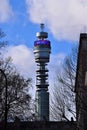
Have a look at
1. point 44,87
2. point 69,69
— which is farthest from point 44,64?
point 69,69

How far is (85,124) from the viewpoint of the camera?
6034cm

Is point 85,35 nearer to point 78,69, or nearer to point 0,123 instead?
point 78,69

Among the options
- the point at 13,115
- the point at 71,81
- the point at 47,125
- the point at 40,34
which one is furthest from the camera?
the point at 40,34

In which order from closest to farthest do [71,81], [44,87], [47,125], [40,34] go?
[71,81]
[47,125]
[44,87]
[40,34]

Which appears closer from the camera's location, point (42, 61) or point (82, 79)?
point (82, 79)

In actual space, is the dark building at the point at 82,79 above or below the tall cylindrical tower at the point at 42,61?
below

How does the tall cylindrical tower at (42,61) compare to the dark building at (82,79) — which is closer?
the dark building at (82,79)

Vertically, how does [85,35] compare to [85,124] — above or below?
above

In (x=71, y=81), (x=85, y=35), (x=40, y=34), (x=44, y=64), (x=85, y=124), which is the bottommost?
(x=85, y=124)

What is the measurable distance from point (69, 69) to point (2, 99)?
900 cm

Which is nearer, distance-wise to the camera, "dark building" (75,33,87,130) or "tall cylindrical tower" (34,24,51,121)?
"dark building" (75,33,87,130)

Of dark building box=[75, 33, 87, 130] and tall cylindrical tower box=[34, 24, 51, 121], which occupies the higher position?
tall cylindrical tower box=[34, 24, 51, 121]

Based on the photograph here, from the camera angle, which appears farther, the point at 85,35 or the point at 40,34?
the point at 40,34

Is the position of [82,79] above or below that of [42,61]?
below
